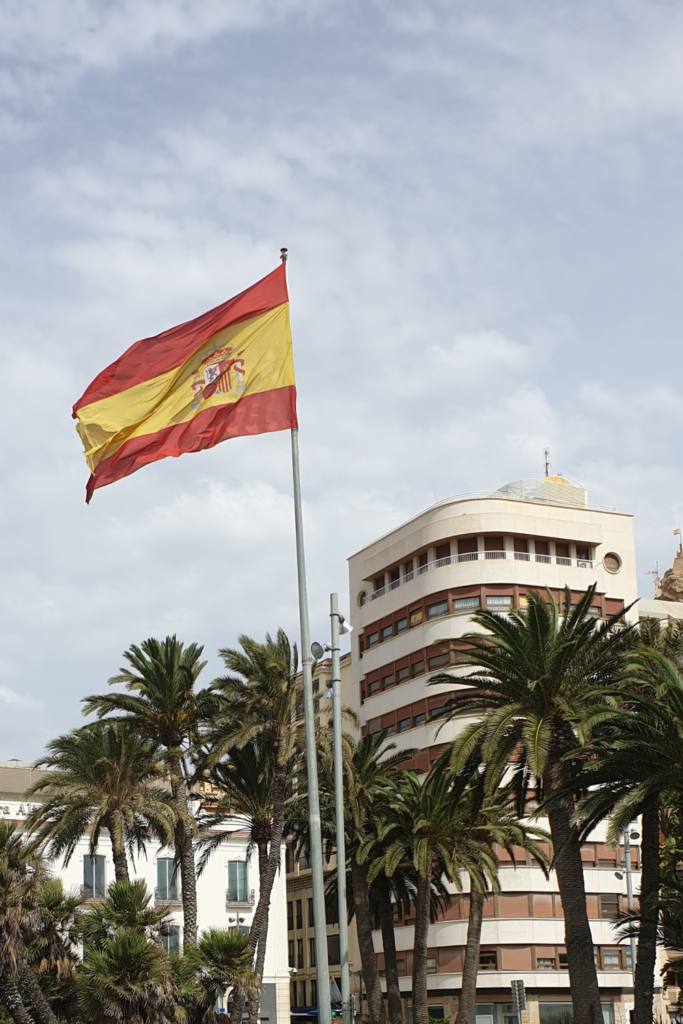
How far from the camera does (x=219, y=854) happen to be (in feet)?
238

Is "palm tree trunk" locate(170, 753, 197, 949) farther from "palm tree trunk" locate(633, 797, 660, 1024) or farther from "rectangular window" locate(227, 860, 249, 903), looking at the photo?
"rectangular window" locate(227, 860, 249, 903)

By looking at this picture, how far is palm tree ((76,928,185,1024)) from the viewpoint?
1455 inches

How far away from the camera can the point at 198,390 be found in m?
23.8

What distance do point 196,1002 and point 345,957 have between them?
12964 millimetres

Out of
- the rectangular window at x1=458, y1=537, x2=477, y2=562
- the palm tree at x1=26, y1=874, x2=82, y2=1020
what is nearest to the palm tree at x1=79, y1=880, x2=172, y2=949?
the palm tree at x1=26, y1=874, x2=82, y2=1020

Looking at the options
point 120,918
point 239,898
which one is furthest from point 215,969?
point 239,898

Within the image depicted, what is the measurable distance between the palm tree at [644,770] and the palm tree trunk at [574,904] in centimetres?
72

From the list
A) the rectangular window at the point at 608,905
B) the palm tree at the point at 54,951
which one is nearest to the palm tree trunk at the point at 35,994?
the palm tree at the point at 54,951

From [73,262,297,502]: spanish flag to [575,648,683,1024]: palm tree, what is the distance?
42.4 feet

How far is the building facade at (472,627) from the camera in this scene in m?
68.8

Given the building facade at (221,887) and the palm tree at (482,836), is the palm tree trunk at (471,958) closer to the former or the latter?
the palm tree at (482,836)

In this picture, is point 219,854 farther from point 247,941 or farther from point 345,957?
point 345,957

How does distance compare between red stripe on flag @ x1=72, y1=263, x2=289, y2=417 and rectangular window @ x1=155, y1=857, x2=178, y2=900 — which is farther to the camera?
rectangular window @ x1=155, y1=857, x2=178, y2=900

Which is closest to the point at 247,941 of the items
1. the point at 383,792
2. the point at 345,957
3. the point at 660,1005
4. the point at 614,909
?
the point at 383,792
